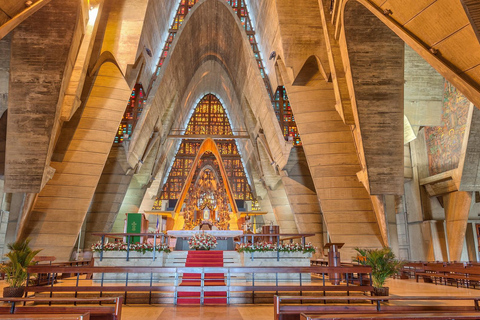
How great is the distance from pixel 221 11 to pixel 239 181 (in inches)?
598

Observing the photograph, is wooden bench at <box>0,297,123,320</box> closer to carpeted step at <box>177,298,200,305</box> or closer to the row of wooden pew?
carpeted step at <box>177,298,200,305</box>

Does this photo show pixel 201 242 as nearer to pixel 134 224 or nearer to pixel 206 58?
pixel 134 224

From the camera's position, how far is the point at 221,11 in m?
23.3

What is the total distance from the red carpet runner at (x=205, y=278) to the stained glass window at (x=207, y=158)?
21.5 m

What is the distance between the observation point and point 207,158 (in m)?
32.9

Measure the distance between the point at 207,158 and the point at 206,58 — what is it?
8900mm

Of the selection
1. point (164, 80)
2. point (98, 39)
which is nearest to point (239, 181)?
point (164, 80)

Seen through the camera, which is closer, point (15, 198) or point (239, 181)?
point (15, 198)

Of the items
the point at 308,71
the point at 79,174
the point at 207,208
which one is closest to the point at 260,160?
the point at 207,208

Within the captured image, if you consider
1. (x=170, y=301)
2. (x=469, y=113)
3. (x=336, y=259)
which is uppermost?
(x=469, y=113)

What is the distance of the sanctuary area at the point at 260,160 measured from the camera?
6672 millimetres

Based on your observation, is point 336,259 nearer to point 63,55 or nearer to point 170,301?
point 170,301

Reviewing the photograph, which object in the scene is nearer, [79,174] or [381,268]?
[381,268]

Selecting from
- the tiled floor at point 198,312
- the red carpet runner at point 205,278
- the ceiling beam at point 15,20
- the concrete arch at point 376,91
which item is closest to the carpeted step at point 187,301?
the red carpet runner at point 205,278
